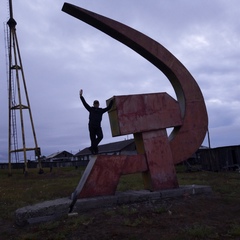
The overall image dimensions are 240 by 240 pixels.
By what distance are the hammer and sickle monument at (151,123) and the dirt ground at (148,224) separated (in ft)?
3.01

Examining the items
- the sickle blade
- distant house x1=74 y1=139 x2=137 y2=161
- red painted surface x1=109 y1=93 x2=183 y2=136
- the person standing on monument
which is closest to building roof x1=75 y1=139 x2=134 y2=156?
distant house x1=74 y1=139 x2=137 y2=161

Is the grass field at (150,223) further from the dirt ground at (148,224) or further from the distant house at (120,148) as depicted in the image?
the distant house at (120,148)

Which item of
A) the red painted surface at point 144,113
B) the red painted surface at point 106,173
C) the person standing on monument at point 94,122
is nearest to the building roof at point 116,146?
the red painted surface at point 144,113

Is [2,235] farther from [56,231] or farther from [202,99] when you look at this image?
[202,99]

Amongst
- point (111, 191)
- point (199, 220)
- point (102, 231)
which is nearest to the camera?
point (102, 231)

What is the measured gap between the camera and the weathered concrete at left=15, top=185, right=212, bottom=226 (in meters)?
7.15

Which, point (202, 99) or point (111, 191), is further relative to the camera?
point (202, 99)

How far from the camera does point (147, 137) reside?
29.9 feet

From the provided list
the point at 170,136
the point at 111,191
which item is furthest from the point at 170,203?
the point at 170,136

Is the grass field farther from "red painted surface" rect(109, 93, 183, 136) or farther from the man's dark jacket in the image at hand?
the man's dark jacket

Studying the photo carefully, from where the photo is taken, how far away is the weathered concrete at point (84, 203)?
715 cm

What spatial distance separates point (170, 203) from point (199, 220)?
152 centimetres

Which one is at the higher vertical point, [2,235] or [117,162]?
[117,162]

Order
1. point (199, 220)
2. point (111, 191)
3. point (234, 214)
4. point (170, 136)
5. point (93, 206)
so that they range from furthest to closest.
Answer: point (170, 136) < point (111, 191) < point (93, 206) < point (234, 214) < point (199, 220)
